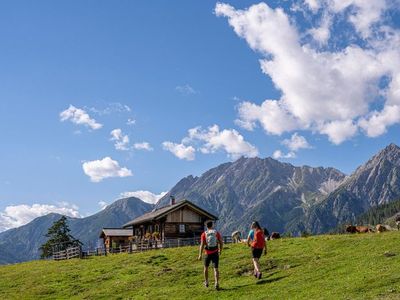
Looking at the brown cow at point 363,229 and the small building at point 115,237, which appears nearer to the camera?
the brown cow at point 363,229

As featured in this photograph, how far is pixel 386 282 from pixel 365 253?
795 centimetres

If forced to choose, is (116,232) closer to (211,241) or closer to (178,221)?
(178,221)

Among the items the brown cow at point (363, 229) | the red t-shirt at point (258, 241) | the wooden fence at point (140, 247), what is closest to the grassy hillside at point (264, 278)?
the red t-shirt at point (258, 241)

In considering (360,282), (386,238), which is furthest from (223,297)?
(386,238)

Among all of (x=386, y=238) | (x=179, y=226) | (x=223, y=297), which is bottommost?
(x=223, y=297)

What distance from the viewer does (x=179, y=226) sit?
6900 cm

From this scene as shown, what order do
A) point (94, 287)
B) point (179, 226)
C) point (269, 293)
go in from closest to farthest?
point (269, 293)
point (94, 287)
point (179, 226)

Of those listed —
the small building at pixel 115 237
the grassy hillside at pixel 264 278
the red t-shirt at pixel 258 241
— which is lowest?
the grassy hillside at pixel 264 278

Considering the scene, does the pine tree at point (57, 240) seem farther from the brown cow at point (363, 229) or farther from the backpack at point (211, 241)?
the backpack at point (211, 241)

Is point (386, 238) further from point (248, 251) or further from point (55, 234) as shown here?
point (55, 234)

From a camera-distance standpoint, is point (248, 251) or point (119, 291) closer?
point (119, 291)

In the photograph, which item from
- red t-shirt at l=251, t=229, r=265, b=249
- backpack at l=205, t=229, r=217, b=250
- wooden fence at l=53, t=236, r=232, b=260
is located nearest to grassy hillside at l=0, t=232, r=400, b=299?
red t-shirt at l=251, t=229, r=265, b=249

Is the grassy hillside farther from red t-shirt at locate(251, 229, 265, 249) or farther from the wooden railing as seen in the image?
the wooden railing

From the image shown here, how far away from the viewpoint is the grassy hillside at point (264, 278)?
61.7ft
